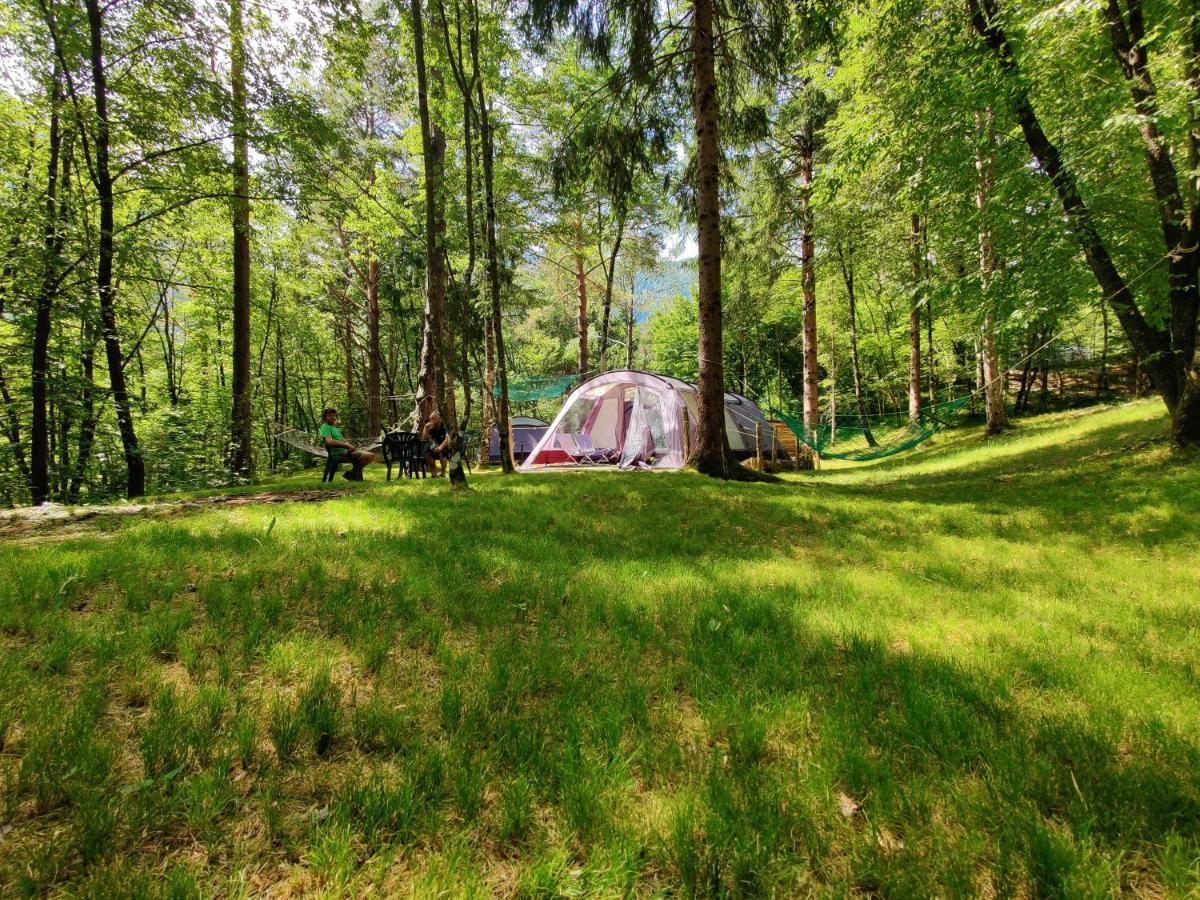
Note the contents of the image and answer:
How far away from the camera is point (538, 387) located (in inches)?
691

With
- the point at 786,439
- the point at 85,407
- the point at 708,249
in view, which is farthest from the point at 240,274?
the point at 786,439

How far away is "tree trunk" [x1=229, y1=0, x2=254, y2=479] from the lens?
7.13 m

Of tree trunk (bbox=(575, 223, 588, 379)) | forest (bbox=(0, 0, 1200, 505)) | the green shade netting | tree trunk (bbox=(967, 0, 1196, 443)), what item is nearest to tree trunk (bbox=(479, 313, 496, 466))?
forest (bbox=(0, 0, 1200, 505))

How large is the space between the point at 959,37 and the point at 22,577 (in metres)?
10.7

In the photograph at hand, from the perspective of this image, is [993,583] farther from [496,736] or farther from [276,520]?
[276,520]

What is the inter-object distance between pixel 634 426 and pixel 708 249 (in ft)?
12.9

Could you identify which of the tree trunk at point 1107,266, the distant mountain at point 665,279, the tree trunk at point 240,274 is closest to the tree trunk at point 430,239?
the tree trunk at point 240,274

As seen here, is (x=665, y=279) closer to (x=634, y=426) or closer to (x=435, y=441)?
(x=634, y=426)

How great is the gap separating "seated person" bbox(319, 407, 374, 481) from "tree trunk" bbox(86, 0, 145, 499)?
2441mm

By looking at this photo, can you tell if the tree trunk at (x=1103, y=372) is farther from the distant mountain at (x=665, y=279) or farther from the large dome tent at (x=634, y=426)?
the distant mountain at (x=665, y=279)

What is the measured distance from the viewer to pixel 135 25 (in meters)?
6.31

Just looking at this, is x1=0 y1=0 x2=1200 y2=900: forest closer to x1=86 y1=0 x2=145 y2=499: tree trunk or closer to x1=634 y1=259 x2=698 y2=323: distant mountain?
x1=86 y1=0 x2=145 y2=499: tree trunk

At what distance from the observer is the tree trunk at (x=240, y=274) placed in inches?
281

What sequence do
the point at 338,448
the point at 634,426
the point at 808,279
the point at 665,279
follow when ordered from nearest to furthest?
the point at 338,448 → the point at 634,426 → the point at 808,279 → the point at 665,279
